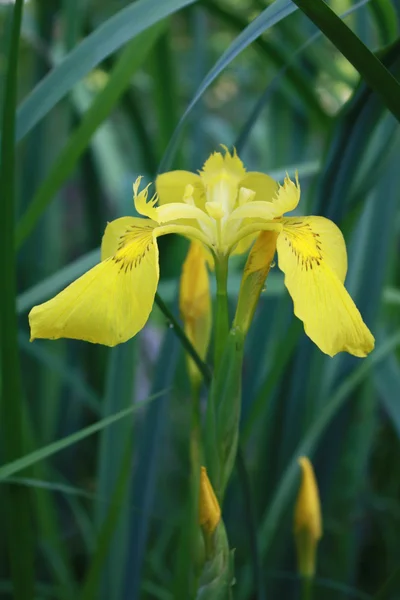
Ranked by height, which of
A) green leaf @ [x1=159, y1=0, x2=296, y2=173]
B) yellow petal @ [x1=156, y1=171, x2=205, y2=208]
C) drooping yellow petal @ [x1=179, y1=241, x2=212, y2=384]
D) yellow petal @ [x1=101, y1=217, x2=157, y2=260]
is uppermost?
green leaf @ [x1=159, y1=0, x2=296, y2=173]

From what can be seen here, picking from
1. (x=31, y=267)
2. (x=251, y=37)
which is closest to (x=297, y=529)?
(x=251, y=37)

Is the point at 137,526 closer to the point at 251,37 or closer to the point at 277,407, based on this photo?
the point at 277,407

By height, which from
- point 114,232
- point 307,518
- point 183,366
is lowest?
point 307,518

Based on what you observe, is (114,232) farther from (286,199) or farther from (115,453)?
(115,453)

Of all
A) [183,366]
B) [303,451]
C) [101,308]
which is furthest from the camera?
[183,366]

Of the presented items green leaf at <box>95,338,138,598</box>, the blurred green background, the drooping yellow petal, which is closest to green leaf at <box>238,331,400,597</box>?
the blurred green background

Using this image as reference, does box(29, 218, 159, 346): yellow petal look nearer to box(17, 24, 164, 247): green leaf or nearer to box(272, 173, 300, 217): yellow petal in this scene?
box(272, 173, 300, 217): yellow petal

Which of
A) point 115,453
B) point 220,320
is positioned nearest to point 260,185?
point 220,320
